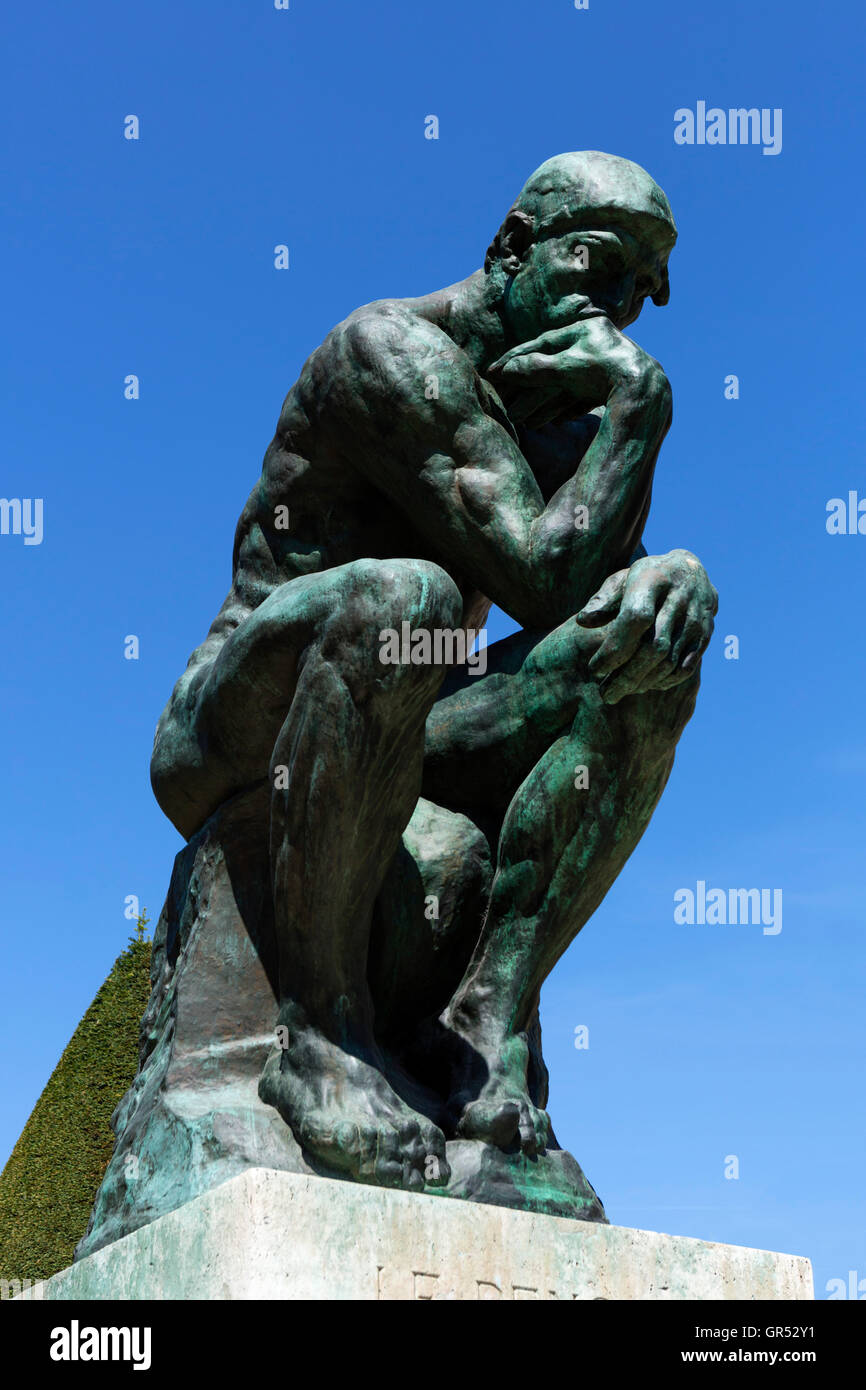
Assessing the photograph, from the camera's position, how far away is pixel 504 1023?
4.69 metres

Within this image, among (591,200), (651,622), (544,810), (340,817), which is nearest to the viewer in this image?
(340,817)

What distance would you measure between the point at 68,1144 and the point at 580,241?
9.35 meters

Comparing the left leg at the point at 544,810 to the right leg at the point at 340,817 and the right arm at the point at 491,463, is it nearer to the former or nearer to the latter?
the right arm at the point at 491,463

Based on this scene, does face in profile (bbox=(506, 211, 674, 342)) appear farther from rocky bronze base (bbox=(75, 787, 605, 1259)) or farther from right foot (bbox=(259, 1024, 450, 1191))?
right foot (bbox=(259, 1024, 450, 1191))

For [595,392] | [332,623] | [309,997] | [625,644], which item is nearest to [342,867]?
[309,997]

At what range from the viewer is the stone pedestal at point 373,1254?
A: 146 inches

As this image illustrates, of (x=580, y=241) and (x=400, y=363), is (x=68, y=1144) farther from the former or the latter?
(x=580, y=241)

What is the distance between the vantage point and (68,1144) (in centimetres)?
1240

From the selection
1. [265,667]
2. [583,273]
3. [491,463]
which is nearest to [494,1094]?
[265,667]

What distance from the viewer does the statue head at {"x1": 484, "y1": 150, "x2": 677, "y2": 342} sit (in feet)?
16.8

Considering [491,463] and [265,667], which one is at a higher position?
[491,463]

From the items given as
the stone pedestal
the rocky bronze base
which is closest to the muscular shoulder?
the rocky bronze base
